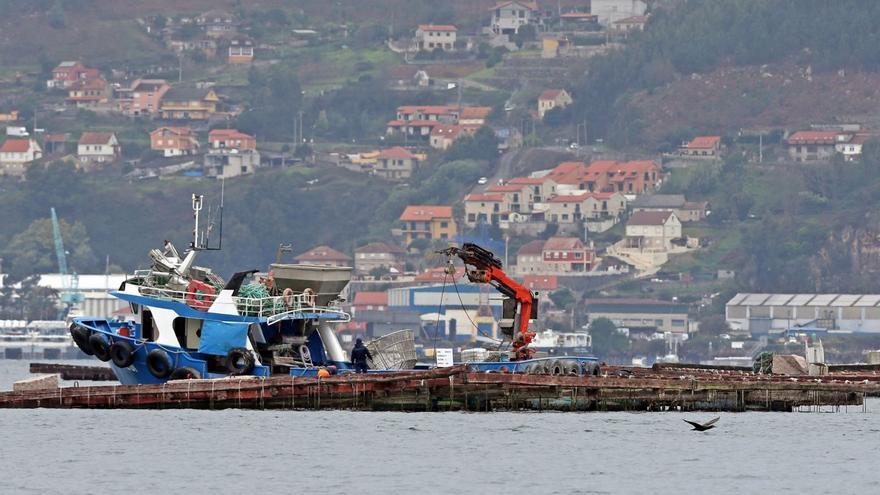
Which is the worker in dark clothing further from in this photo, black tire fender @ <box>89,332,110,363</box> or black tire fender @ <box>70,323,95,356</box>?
black tire fender @ <box>70,323,95,356</box>

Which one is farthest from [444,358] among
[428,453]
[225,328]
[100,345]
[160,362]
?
[428,453]

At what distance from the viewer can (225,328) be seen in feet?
225

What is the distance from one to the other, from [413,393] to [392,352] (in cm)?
961

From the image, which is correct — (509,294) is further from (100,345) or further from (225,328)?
(100,345)

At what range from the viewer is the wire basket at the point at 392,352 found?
246 feet

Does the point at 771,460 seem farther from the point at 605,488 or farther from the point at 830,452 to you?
the point at 605,488

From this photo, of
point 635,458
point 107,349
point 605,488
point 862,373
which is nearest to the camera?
point 605,488

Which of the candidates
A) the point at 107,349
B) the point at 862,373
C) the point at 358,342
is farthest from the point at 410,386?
the point at 862,373

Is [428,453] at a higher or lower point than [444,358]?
lower

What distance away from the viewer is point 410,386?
215 feet

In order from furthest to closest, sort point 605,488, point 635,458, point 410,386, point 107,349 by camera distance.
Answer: point 107,349, point 410,386, point 635,458, point 605,488

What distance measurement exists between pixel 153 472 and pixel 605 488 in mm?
10179

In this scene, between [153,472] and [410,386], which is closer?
[153,472]

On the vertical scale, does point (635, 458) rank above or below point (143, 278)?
below
